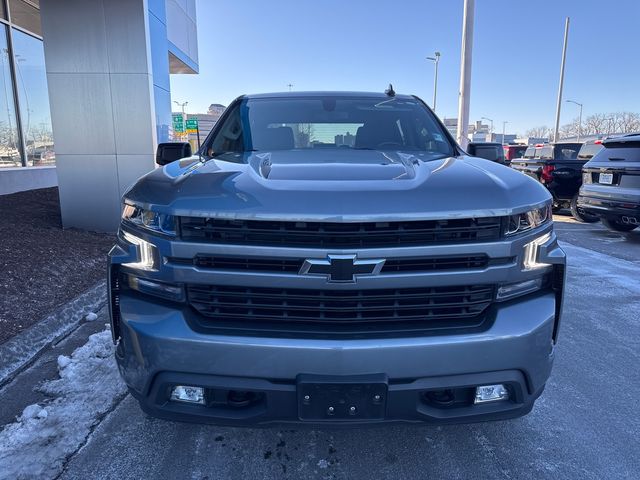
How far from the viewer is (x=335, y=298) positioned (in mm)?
1820

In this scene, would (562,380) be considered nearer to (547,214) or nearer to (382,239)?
(547,214)

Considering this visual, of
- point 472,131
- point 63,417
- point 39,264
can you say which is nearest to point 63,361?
point 63,417

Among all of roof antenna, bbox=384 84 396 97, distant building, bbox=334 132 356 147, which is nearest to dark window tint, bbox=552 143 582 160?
roof antenna, bbox=384 84 396 97

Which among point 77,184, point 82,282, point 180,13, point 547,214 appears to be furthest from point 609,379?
point 180,13

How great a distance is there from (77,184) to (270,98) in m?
4.96

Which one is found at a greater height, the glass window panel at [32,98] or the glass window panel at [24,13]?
the glass window panel at [24,13]

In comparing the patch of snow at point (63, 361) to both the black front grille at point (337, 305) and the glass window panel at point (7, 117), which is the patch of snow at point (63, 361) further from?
the glass window panel at point (7, 117)

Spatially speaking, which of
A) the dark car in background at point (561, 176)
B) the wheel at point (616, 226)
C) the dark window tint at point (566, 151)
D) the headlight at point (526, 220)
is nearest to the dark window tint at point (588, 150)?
the dark car in background at point (561, 176)

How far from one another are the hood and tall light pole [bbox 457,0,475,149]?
33.1 feet

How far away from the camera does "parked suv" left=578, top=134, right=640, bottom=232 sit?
7.54 m

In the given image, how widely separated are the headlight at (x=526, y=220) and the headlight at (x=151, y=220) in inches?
55.9

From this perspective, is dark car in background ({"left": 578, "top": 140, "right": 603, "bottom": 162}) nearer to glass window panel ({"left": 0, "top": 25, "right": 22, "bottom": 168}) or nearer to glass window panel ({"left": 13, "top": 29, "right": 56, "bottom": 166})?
glass window panel ({"left": 13, "top": 29, "right": 56, "bottom": 166})

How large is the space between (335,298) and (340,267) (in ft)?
0.47

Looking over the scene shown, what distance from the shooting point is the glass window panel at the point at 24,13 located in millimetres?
11023
